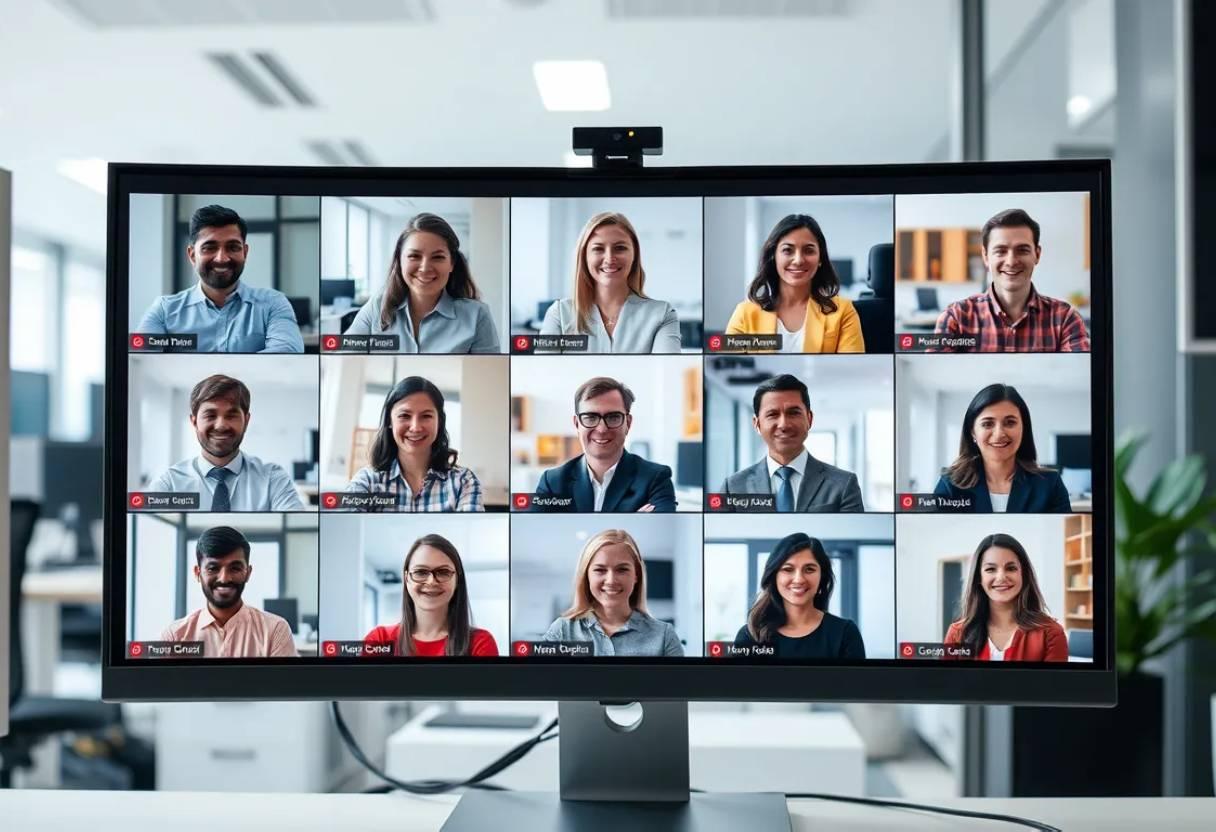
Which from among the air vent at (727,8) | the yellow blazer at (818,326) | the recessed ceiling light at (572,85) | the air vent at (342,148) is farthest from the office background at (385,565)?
the air vent at (342,148)

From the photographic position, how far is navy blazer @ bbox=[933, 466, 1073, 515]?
668 millimetres

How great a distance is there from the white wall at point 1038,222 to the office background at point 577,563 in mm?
235

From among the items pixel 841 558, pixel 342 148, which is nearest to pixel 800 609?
pixel 841 558

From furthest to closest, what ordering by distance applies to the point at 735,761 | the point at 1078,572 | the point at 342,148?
the point at 342,148
the point at 735,761
the point at 1078,572

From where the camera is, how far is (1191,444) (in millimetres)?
1860

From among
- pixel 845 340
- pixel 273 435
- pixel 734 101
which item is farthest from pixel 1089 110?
pixel 273 435

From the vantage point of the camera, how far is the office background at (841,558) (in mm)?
674

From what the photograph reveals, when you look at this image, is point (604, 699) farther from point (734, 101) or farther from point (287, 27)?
point (734, 101)

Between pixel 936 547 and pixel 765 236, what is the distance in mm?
256

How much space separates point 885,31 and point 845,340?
7.76 ft

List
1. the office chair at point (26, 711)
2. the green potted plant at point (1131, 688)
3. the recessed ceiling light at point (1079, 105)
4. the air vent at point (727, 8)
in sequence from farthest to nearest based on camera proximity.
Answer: the air vent at point (727, 8) < the office chair at point (26, 711) < the recessed ceiling light at point (1079, 105) < the green potted plant at point (1131, 688)

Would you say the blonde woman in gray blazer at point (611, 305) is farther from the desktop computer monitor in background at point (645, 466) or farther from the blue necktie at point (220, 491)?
the blue necktie at point (220, 491)

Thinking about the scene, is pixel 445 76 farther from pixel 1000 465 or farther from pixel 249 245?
pixel 1000 465

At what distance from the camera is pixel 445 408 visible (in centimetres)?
69
